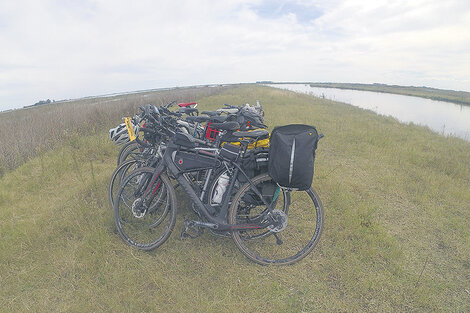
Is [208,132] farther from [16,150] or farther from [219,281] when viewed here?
[16,150]

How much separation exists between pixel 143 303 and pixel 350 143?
7235 millimetres

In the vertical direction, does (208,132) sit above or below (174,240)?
above

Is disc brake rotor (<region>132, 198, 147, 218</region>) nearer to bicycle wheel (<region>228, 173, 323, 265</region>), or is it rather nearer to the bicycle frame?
the bicycle frame

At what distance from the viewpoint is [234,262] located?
2.79 m

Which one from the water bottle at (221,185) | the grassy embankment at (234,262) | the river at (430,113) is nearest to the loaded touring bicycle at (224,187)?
the water bottle at (221,185)

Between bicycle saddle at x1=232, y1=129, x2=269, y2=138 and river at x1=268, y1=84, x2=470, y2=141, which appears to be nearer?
bicycle saddle at x1=232, y1=129, x2=269, y2=138

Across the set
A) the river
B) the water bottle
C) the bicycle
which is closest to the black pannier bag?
the bicycle

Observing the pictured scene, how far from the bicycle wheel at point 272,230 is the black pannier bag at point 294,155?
34cm

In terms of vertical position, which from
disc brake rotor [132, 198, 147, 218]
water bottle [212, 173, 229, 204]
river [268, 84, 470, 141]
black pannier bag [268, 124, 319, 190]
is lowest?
river [268, 84, 470, 141]

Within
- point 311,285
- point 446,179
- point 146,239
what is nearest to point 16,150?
point 146,239

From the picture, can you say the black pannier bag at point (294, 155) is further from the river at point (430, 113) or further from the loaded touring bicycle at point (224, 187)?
the river at point (430, 113)

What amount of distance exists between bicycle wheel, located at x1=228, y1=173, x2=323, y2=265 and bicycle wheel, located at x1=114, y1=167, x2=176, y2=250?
81 cm

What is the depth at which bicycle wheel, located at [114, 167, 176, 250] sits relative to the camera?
111 inches

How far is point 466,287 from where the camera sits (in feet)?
8.42
